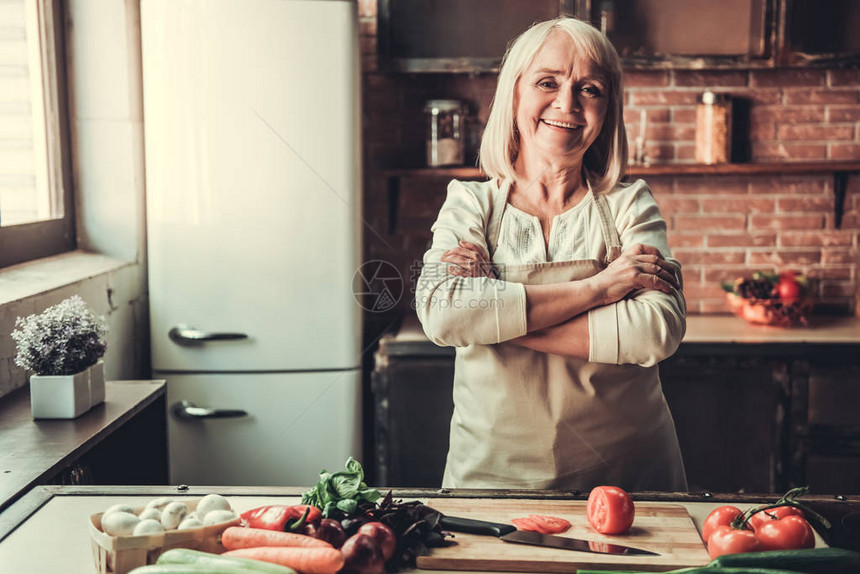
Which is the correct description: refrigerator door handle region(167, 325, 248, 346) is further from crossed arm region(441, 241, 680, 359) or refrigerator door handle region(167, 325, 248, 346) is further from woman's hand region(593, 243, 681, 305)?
woman's hand region(593, 243, 681, 305)

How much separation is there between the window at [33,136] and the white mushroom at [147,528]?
148 centimetres

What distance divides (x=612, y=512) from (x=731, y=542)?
0.16 metres

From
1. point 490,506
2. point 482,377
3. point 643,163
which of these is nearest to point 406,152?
point 643,163

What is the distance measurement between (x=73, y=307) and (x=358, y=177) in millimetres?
1180

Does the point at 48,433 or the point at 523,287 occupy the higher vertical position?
the point at 523,287

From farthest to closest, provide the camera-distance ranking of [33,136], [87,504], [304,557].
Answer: [33,136] → [87,504] → [304,557]

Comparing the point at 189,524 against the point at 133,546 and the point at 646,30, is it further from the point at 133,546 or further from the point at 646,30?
the point at 646,30

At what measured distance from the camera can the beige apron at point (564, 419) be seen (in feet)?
5.37

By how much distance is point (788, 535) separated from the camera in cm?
109

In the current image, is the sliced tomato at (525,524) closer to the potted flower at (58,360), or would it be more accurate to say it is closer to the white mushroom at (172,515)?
the white mushroom at (172,515)

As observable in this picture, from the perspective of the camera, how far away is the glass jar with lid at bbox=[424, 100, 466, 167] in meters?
3.03

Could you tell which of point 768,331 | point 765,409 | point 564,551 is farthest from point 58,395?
point 768,331

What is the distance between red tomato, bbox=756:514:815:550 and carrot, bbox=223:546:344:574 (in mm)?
551

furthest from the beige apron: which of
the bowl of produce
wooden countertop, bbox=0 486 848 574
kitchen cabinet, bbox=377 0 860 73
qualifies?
kitchen cabinet, bbox=377 0 860 73
